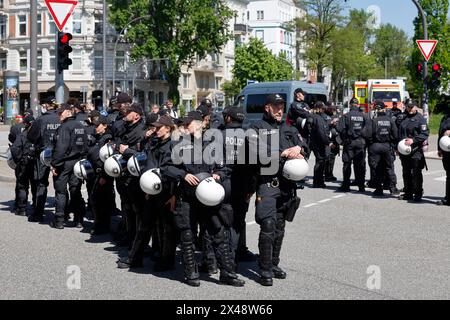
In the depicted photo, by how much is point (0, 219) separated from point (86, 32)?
60.7 m

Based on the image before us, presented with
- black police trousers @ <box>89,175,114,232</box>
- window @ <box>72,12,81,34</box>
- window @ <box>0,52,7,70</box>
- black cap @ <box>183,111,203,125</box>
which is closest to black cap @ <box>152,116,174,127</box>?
black cap @ <box>183,111,203,125</box>

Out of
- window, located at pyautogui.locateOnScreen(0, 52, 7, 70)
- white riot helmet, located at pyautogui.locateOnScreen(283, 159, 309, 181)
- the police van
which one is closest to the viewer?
white riot helmet, located at pyautogui.locateOnScreen(283, 159, 309, 181)

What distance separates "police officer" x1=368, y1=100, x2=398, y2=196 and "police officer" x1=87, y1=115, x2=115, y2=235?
6.32 meters

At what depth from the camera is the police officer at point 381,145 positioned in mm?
15383

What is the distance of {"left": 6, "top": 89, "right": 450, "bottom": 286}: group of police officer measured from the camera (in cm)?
777

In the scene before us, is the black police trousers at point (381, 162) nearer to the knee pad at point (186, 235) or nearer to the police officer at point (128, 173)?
the police officer at point (128, 173)

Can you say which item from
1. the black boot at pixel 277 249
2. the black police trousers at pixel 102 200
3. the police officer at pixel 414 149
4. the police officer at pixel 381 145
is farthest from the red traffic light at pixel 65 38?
the black boot at pixel 277 249

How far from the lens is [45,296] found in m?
7.20

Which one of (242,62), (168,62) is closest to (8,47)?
(168,62)

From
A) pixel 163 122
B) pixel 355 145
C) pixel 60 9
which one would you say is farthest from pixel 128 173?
pixel 60 9

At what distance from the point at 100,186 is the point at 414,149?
257 inches

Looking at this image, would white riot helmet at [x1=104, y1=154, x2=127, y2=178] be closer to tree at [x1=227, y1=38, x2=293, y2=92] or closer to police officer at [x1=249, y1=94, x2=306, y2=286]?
police officer at [x1=249, y1=94, x2=306, y2=286]

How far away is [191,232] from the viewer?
7918 millimetres
